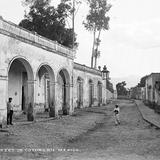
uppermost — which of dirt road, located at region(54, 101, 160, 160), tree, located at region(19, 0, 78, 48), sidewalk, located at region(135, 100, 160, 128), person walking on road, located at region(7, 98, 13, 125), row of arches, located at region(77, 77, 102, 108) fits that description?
tree, located at region(19, 0, 78, 48)

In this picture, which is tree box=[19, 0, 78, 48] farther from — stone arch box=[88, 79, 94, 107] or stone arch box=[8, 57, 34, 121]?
stone arch box=[8, 57, 34, 121]

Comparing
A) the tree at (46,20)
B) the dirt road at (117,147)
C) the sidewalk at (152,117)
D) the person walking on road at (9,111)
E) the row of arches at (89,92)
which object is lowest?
the dirt road at (117,147)

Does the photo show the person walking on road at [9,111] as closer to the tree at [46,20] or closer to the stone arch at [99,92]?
the tree at [46,20]

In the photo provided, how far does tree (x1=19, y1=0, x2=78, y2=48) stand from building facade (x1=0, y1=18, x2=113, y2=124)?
568 cm

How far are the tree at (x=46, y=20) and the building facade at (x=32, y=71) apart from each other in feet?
18.6

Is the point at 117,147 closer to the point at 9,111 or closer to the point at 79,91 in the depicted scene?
the point at 9,111

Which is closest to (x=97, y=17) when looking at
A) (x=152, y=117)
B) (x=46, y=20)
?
(x=46, y=20)

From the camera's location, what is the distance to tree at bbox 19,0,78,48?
3344cm

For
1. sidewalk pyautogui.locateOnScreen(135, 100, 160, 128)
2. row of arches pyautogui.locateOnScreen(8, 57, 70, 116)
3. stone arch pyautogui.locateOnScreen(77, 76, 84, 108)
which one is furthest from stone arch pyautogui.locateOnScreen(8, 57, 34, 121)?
stone arch pyautogui.locateOnScreen(77, 76, 84, 108)

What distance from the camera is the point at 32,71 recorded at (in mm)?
17141

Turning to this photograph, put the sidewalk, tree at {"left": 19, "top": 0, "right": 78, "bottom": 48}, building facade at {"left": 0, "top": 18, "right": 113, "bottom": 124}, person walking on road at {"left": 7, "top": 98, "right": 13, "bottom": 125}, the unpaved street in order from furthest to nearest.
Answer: tree at {"left": 19, "top": 0, "right": 78, "bottom": 48}
the sidewalk
person walking on road at {"left": 7, "top": 98, "right": 13, "bottom": 125}
building facade at {"left": 0, "top": 18, "right": 113, "bottom": 124}
the unpaved street

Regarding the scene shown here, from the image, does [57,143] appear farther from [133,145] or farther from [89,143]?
[133,145]

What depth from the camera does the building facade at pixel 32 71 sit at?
14352 mm

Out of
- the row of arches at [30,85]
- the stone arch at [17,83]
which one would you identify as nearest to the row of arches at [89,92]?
the row of arches at [30,85]
